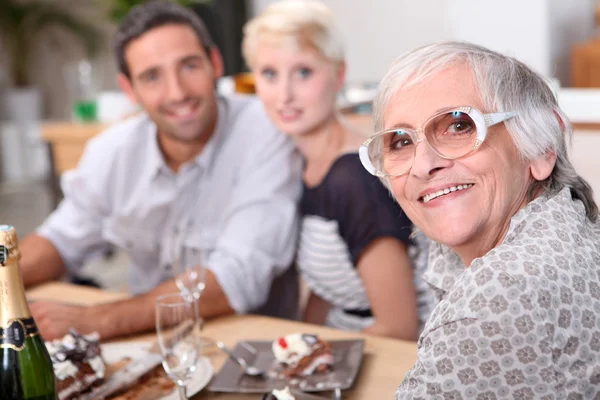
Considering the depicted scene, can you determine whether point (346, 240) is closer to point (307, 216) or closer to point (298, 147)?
point (307, 216)

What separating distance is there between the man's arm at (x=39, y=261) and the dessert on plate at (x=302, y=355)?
3.35ft

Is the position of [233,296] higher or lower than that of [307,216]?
lower

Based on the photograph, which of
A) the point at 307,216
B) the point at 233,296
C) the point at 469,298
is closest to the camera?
the point at 469,298

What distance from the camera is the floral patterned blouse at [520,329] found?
874 millimetres

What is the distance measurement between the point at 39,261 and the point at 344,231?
3.08 feet

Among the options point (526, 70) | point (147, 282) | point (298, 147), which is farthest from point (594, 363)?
point (147, 282)

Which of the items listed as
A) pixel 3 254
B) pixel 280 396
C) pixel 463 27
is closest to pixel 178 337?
pixel 280 396

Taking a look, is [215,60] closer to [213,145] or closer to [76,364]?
[213,145]

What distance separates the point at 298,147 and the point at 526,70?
1108 millimetres

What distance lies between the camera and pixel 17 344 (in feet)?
3.73

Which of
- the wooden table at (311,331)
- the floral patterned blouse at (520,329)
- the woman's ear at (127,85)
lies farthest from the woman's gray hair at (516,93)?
the woman's ear at (127,85)

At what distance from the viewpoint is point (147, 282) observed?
7.93ft

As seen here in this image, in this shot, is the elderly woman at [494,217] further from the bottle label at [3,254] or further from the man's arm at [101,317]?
the man's arm at [101,317]

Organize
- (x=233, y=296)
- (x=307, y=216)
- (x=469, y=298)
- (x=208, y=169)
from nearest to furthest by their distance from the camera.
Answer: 1. (x=469, y=298)
2. (x=233, y=296)
3. (x=307, y=216)
4. (x=208, y=169)
